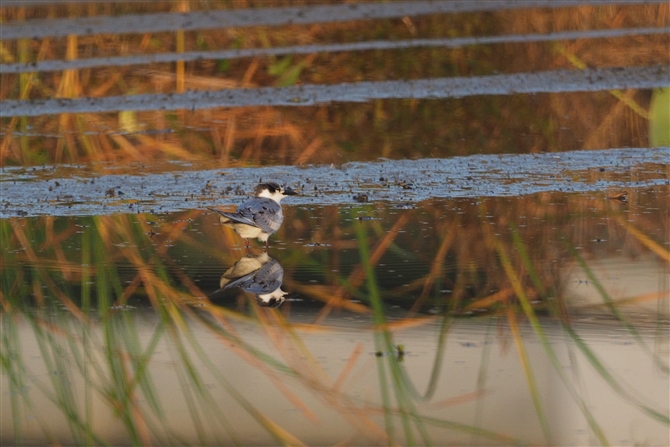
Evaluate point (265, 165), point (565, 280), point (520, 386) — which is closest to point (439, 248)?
point (565, 280)

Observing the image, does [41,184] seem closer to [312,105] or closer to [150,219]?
[150,219]

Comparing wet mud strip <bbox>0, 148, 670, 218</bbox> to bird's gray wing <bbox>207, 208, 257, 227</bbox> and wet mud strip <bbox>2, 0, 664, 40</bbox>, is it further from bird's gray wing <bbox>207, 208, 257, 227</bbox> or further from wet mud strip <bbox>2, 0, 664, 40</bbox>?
wet mud strip <bbox>2, 0, 664, 40</bbox>

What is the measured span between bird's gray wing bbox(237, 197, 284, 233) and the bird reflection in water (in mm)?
157

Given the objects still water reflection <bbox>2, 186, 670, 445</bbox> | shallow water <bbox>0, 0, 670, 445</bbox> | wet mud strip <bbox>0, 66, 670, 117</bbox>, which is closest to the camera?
still water reflection <bbox>2, 186, 670, 445</bbox>

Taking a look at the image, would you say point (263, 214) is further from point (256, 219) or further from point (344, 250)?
point (344, 250)

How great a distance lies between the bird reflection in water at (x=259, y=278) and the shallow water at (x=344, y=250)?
0.02m

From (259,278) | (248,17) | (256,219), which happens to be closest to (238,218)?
(256,219)

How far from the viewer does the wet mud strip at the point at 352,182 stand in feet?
22.7

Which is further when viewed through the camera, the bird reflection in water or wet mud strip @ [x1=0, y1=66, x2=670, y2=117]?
wet mud strip @ [x1=0, y1=66, x2=670, y2=117]

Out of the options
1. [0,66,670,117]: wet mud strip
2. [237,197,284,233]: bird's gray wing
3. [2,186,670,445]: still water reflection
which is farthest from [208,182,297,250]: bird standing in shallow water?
[0,66,670,117]: wet mud strip

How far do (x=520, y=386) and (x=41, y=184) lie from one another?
459 cm

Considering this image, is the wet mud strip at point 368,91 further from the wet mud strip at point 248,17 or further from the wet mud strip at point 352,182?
the wet mud strip at point 248,17

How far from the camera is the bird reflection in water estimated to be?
509 cm

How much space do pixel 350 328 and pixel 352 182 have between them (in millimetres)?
2814
